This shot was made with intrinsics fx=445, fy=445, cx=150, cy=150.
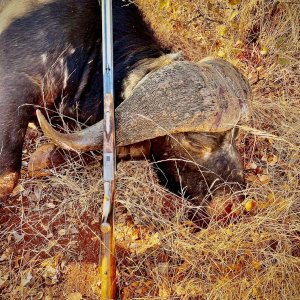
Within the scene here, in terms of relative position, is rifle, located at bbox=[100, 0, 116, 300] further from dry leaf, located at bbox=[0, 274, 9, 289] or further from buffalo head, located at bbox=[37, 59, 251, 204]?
dry leaf, located at bbox=[0, 274, 9, 289]

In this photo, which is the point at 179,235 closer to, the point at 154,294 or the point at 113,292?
the point at 154,294

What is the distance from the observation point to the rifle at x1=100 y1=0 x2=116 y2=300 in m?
2.84

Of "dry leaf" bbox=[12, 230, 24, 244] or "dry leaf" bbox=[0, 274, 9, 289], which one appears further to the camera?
"dry leaf" bbox=[12, 230, 24, 244]

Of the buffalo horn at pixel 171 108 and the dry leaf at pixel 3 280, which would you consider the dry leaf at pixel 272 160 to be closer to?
the buffalo horn at pixel 171 108

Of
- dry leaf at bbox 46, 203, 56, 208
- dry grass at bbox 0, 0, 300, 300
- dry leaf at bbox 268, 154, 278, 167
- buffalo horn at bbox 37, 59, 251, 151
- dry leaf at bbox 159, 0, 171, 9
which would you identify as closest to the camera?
buffalo horn at bbox 37, 59, 251, 151

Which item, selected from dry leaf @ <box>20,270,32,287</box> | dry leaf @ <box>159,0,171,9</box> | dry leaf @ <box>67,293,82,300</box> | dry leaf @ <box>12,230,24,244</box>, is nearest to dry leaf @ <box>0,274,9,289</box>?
dry leaf @ <box>20,270,32,287</box>

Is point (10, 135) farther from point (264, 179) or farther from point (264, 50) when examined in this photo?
point (264, 50)

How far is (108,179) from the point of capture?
296 cm

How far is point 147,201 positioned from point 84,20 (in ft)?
5.57

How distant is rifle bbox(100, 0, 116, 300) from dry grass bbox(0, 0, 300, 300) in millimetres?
496

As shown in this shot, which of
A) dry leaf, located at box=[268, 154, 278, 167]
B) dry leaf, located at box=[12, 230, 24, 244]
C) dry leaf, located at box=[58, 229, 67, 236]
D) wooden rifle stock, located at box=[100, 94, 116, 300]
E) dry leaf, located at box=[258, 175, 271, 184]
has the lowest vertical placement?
dry leaf, located at box=[268, 154, 278, 167]

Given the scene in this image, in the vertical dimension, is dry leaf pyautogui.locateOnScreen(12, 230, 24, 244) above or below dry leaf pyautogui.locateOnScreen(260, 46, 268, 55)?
below

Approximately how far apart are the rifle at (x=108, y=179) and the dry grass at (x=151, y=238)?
1.63ft

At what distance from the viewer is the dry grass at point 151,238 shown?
351 cm
